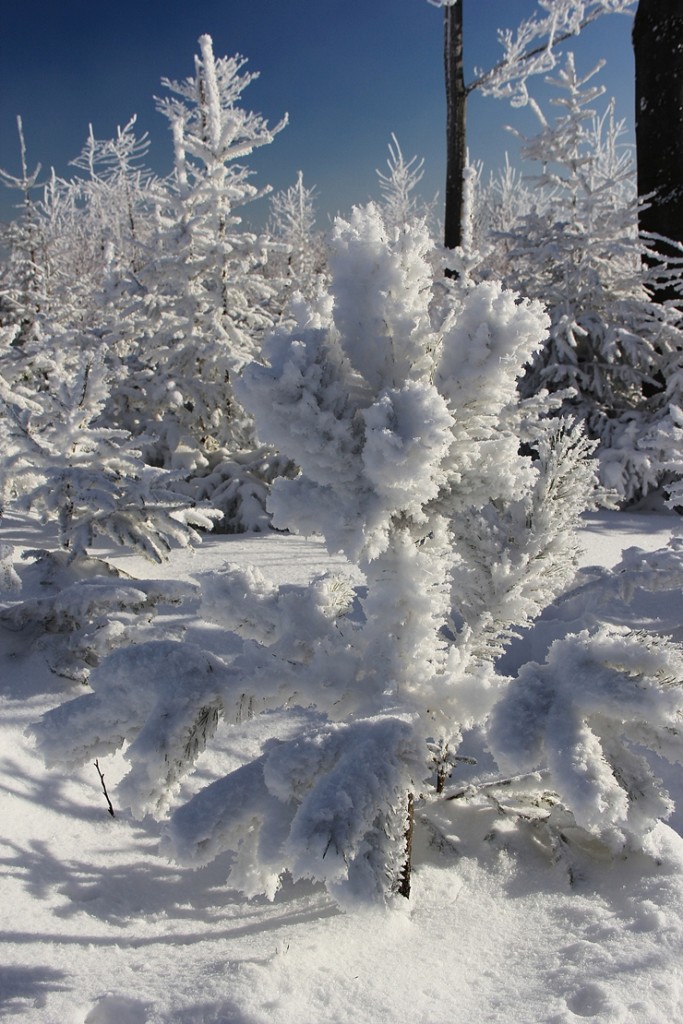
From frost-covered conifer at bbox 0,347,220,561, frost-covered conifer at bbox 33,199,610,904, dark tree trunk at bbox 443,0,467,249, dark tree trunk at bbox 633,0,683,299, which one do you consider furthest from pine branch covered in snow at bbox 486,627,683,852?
dark tree trunk at bbox 443,0,467,249

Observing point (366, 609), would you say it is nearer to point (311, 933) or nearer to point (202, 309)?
point (311, 933)

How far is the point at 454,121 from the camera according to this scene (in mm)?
9430

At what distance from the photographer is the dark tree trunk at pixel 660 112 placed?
7035mm

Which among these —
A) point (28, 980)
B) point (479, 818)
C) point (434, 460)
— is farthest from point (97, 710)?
point (479, 818)

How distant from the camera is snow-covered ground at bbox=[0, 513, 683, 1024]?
1.66 m

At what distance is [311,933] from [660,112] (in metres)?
8.55

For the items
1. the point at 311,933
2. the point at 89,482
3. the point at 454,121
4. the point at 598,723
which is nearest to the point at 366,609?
the point at 598,723

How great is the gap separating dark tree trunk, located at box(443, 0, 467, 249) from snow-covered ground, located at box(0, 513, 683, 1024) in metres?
8.54

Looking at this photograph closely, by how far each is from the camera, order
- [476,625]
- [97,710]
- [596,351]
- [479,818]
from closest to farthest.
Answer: [97,710], [476,625], [479,818], [596,351]

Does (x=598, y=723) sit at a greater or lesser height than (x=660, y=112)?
lesser

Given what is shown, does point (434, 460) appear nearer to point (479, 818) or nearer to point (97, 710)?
point (97, 710)

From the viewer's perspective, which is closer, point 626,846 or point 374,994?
point 374,994

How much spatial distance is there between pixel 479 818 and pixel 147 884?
50.7 inches

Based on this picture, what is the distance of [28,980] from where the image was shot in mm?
1770
